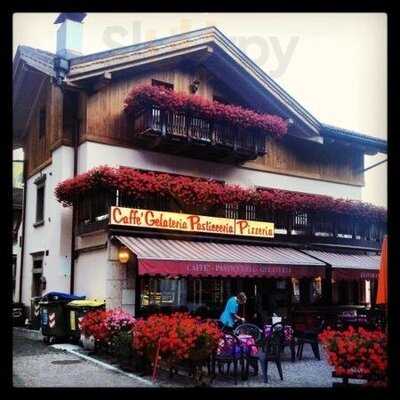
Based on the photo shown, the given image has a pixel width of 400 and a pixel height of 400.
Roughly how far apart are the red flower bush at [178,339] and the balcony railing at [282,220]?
5.04 metres

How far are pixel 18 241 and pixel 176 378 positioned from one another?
1240 cm

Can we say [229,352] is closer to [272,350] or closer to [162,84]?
[272,350]

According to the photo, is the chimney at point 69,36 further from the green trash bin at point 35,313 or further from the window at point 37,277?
the green trash bin at point 35,313

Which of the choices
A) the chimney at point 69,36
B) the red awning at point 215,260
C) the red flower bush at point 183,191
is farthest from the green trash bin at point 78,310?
the chimney at point 69,36

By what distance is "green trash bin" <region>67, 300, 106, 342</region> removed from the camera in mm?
13531

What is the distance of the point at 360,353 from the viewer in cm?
795

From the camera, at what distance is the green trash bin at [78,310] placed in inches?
533

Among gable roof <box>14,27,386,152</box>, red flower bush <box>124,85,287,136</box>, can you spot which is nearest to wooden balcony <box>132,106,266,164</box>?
red flower bush <box>124,85,287,136</box>

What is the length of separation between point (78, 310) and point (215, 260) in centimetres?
349

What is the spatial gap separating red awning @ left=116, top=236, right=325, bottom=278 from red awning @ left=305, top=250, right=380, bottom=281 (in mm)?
582

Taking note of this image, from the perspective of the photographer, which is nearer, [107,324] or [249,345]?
[249,345]

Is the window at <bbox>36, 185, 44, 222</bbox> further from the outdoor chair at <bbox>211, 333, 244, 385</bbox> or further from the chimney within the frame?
the outdoor chair at <bbox>211, 333, 244, 385</bbox>

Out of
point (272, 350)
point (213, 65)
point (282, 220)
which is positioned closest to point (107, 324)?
point (272, 350)

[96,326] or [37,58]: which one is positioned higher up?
[37,58]
